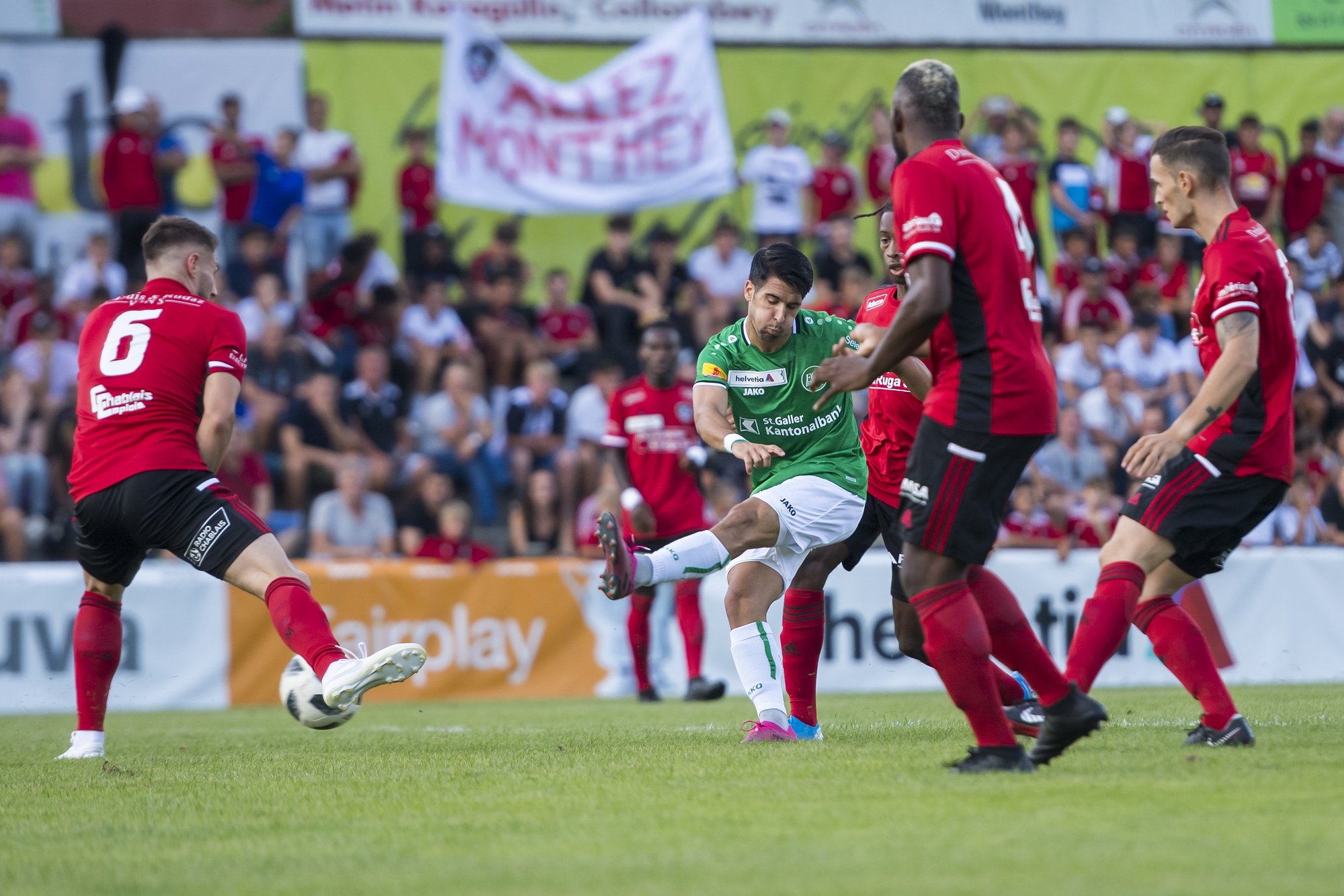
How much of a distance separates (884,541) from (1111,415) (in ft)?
31.3

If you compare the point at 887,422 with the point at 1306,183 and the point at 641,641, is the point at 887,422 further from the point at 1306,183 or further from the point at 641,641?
the point at 1306,183

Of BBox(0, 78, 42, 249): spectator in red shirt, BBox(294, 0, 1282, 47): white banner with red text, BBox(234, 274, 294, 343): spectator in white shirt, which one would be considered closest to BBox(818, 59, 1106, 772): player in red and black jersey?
BBox(234, 274, 294, 343): spectator in white shirt

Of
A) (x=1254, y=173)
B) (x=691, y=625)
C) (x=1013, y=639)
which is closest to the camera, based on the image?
(x=1013, y=639)

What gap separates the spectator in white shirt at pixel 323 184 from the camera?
57.5 feet

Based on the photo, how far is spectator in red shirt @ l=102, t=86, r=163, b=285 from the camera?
16.5 m

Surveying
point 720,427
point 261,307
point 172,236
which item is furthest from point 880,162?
point 172,236

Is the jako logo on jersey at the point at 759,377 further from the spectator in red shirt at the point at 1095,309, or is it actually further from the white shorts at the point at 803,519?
the spectator in red shirt at the point at 1095,309

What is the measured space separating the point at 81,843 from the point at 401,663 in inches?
68.7

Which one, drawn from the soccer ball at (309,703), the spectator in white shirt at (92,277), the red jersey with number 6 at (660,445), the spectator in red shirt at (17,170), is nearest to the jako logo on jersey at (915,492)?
the soccer ball at (309,703)

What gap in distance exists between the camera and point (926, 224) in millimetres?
5133

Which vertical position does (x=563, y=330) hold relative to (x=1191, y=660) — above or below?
above

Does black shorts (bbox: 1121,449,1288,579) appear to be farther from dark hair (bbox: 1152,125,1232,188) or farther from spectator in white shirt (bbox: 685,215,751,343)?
spectator in white shirt (bbox: 685,215,751,343)

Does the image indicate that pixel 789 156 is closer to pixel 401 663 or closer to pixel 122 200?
pixel 122 200

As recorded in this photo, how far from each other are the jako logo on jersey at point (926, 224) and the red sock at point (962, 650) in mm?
1164
